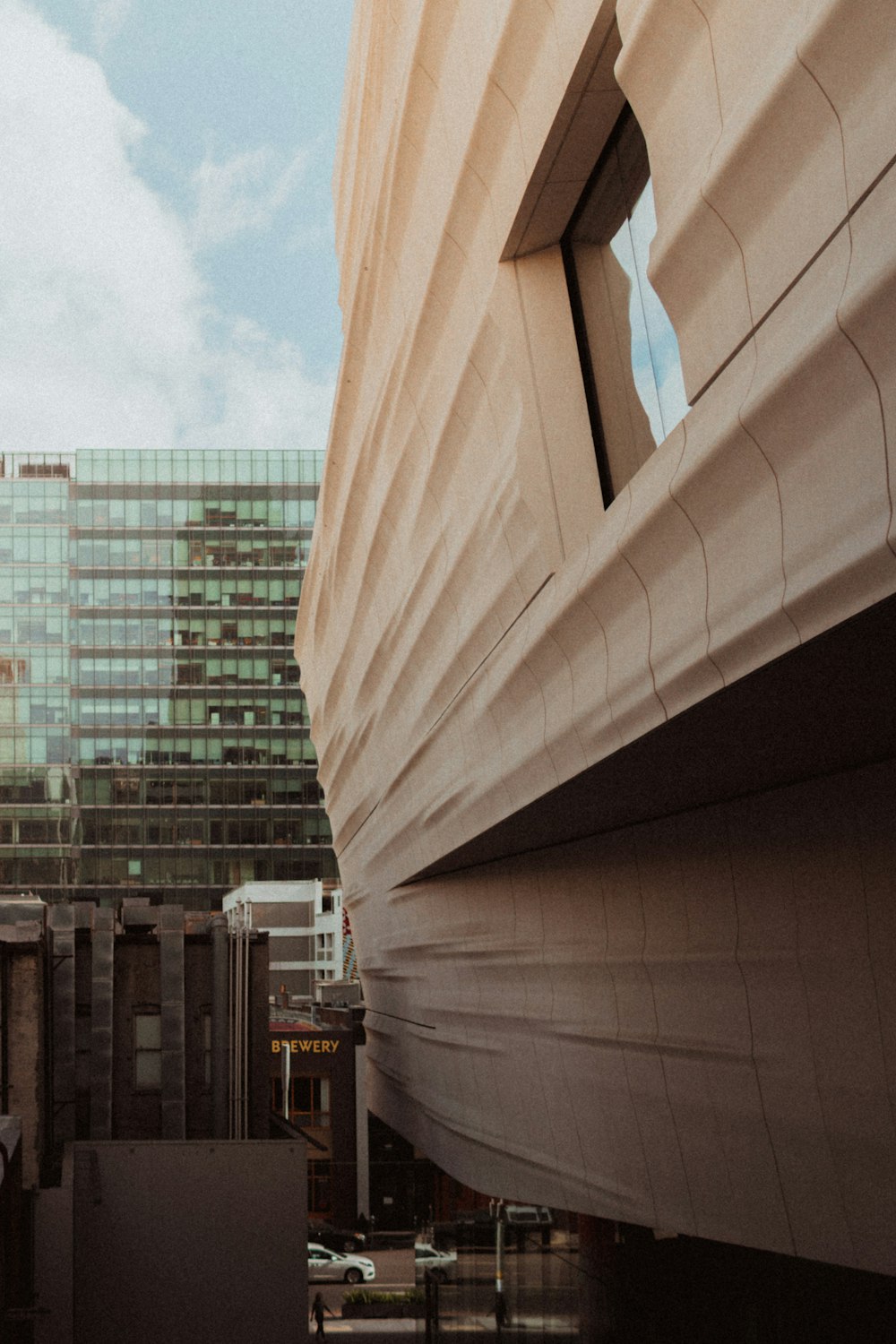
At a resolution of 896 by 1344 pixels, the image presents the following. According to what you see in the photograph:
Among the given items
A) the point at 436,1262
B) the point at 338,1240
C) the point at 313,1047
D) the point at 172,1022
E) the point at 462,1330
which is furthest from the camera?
the point at 313,1047

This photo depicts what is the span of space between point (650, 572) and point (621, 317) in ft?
9.59

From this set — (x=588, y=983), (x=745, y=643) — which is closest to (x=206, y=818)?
(x=588, y=983)

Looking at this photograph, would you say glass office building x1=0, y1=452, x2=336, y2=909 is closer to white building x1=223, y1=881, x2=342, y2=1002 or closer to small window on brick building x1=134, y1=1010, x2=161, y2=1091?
white building x1=223, y1=881, x2=342, y2=1002

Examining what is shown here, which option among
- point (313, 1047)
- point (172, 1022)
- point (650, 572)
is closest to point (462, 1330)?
point (172, 1022)

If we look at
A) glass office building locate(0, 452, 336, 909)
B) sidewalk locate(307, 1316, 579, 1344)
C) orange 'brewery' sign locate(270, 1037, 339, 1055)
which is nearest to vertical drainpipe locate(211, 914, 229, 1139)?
sidewalk locate(307, 1316, 579, 1344)

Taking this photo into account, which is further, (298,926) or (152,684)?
(152,684)

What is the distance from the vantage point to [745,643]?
4.59 metres

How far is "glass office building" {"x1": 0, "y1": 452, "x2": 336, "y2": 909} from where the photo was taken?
82.3m

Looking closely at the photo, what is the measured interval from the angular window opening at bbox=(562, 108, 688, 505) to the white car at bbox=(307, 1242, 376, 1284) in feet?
104

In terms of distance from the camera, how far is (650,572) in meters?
5.70

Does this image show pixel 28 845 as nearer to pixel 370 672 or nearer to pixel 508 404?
pixel 370 672

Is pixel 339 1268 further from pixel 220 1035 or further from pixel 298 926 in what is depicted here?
pixel 298 926

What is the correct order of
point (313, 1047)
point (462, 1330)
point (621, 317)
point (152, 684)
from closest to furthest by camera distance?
point (621, 317), point (462, 1330), point (313, 1047), point (152, 684)

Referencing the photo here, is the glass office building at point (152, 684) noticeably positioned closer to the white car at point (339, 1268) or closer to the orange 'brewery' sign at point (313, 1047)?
the orange 'brewery' sign at point (313, 1047)
